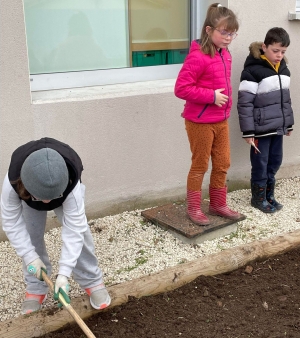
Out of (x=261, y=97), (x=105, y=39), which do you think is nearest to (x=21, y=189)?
(x=105, y=39)

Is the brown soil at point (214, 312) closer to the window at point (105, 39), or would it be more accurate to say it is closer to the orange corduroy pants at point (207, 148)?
the orange corduroy pants at point (207, 148)

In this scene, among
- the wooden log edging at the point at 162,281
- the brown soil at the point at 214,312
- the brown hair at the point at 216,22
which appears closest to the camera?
the wooden log edging at the point at 162,281

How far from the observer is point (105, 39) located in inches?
178

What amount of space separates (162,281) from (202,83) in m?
1.55

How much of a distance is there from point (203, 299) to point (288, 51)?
3.00 meters

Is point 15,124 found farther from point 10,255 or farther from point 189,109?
point 189,109

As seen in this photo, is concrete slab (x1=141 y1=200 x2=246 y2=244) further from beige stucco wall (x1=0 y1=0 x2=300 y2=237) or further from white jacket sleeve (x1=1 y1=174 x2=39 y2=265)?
white jacket sleeve (x1=1 y1=174 x2=39 y2=265)

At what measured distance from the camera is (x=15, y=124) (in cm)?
387

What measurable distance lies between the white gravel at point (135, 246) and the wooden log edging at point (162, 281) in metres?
0.27

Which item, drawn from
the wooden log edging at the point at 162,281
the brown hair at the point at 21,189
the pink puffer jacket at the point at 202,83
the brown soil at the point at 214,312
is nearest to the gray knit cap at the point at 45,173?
the brown hair at the point at 21,189

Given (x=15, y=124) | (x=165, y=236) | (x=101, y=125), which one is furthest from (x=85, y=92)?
(x=165, y=236)

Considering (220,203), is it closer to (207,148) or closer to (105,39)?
(207,148)

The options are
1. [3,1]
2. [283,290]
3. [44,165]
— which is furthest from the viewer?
[3,1]

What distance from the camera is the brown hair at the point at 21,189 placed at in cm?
248
